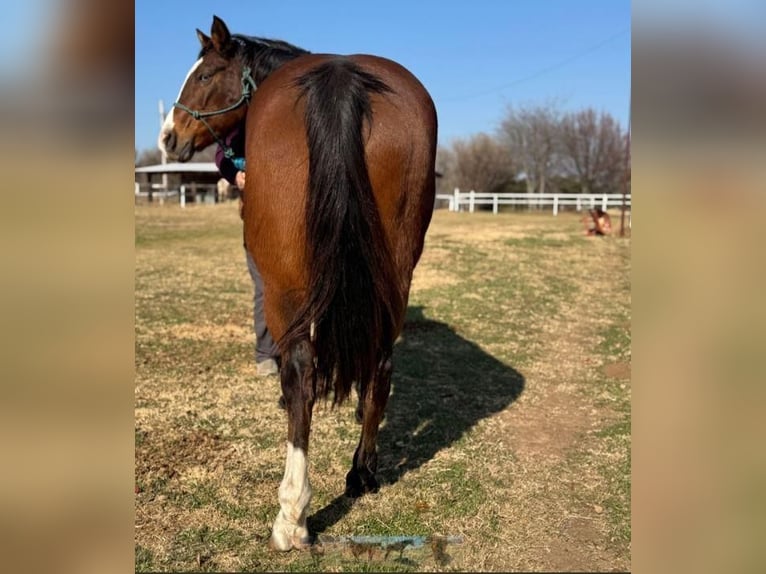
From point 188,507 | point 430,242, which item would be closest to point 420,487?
point 188,507

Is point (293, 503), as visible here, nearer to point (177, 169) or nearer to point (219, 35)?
point (219, 35)

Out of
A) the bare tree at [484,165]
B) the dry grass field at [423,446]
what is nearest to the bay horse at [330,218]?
the dry grass field at [423,446]

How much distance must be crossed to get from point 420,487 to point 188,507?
1.18 metres

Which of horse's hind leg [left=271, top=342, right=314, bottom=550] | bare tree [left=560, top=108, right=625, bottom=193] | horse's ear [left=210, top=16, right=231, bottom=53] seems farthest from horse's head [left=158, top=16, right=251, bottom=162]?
bare tree [left=560, top=108, right=625, bottom=193]

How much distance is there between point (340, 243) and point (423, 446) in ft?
5.75

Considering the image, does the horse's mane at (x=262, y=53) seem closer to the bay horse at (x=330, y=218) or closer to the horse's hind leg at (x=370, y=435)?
the bay horse at (x=330, y=218)

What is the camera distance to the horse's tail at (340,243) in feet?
7.43

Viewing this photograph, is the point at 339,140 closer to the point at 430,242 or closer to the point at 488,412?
the point at 488,412

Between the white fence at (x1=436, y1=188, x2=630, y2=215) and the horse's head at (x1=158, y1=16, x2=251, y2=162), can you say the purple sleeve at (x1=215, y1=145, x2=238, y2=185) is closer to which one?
the horse's head at (x1=158, y1=16, x2=251, y2=162)

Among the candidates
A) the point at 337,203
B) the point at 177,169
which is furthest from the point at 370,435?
the point at 177,169

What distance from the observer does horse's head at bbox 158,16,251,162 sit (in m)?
3.24

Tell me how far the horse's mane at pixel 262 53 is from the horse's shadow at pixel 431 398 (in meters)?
2.36

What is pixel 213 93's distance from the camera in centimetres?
329
